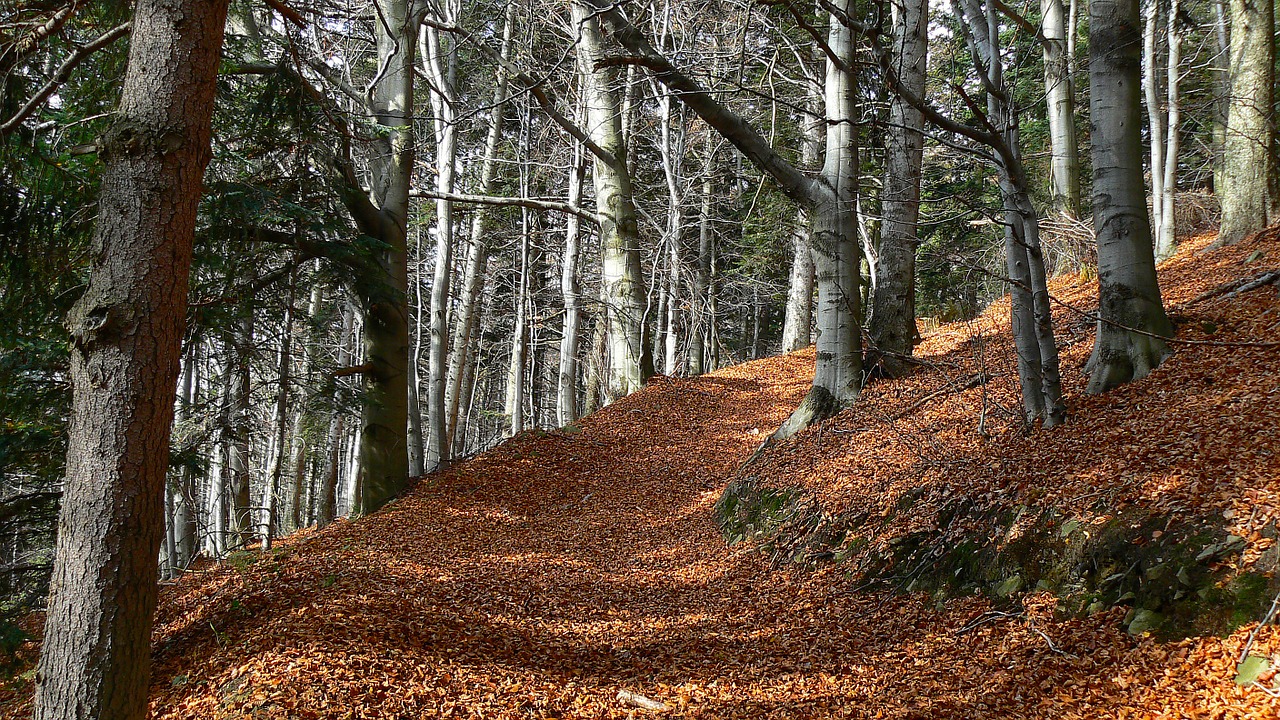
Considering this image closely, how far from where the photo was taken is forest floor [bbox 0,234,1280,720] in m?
3.56


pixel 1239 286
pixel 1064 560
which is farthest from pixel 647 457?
pixel 1064 560

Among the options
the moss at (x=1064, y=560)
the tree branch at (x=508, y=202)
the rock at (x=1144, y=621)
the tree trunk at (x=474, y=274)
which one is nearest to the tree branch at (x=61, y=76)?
the tree branch at (x=508, y=202)

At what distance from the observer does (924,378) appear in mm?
8250

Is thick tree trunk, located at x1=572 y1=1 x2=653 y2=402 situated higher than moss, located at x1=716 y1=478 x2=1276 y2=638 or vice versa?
thick tree trunk, located at x1=572 y1=1 x2=653 y2=402

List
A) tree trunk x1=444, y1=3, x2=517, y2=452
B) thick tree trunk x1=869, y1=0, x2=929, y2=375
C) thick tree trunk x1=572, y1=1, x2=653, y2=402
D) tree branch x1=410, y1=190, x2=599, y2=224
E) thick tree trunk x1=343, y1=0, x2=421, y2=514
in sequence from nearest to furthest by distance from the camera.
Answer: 1. thick tree trunk x1=869, y1=0, x2=929, y2=375
2. thick tree trunk x1=343, y1=0, x2=421, y2=514
3. tree branch x1=410, y1=190, x2=599, y2=224
4. tree trunk x1=444, y1=3, x2=517, y2=452
5. thick tree trunk x1=572, y1=1, x2=653, y2=402

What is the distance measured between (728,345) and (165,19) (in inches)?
1166

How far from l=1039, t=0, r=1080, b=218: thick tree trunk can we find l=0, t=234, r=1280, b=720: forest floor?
440cm

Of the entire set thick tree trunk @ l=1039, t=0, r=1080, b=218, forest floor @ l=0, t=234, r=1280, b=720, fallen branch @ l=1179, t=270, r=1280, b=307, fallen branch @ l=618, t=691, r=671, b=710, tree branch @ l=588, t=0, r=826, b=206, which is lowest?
fallen branch @ l=618, t=691, r=671, b=710

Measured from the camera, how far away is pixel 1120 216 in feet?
17.8

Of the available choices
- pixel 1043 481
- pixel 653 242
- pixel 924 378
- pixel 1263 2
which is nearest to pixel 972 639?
pixel 1043 481

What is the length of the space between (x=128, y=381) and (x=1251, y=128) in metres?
11.5

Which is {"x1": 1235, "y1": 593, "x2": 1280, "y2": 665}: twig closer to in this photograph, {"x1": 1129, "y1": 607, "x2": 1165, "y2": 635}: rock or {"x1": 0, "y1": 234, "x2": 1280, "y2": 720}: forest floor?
{"x1": 0, "y1": 234, "x2": 1280, "y2": 720}: forest floor

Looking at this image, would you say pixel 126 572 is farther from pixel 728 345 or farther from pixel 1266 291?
pixel 728 345

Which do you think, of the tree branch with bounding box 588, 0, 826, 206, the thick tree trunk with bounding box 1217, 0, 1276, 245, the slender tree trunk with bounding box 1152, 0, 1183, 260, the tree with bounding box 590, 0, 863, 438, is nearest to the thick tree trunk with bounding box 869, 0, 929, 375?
the tree with bounding box 590, 0, 863, 438
